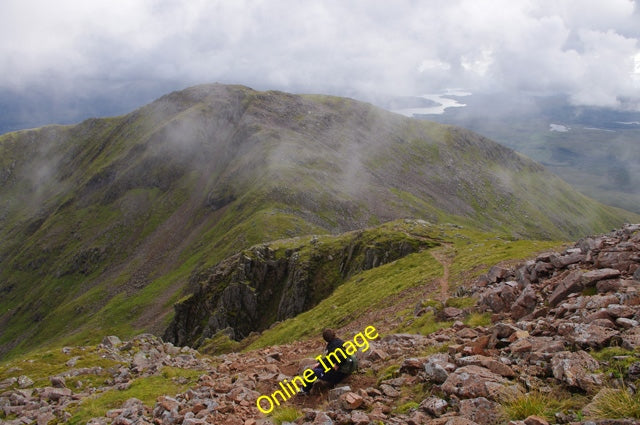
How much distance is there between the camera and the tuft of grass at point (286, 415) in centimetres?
1438

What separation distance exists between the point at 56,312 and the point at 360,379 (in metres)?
221

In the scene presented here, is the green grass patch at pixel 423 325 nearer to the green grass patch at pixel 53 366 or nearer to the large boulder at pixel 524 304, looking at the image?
the large boulder at pixel 524 304

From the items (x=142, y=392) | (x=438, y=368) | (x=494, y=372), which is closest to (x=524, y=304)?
(x=494, y=372)

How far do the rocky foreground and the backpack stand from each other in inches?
17.3

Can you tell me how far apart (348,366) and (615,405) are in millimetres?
9552

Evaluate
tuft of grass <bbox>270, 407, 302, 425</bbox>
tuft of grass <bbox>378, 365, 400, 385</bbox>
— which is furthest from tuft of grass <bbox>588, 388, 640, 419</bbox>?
tuft of grass <bbox>270, 407, 302, 425</bbox>

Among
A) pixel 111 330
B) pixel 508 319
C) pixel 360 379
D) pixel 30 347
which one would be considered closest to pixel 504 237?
pixel 508 319

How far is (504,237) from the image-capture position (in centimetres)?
7331

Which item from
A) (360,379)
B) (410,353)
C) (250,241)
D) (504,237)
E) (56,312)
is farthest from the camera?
(56,312)

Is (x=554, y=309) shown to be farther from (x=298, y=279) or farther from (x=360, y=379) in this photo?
(x=298, y=279)

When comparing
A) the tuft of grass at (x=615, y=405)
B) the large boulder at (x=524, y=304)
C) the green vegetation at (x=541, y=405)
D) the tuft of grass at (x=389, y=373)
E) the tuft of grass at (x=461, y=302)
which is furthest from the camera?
the tuft of grass at (x=461, y=302)

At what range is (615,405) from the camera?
9.14 m

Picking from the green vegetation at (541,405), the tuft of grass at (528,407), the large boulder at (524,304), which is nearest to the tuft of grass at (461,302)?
the large boulder at (524,304)

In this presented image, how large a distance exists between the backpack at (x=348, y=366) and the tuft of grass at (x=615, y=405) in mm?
8961
